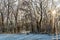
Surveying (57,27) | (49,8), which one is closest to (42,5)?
(49,8)

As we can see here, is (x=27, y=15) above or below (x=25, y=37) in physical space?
above

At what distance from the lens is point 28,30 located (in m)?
5.98

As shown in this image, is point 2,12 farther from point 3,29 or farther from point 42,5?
point 42,5

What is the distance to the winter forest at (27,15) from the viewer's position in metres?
5.95

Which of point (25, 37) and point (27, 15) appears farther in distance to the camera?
point (27, 15)

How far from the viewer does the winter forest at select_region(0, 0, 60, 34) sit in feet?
19.5

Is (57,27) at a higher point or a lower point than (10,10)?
lower

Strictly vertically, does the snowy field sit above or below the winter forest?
below

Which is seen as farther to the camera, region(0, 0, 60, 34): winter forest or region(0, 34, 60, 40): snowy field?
region(0, 0, 60, 34): winter forest

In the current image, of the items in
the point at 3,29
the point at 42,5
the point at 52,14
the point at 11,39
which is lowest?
the point at 11,39

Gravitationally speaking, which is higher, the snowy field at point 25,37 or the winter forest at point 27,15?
the winter forest at point 27,15

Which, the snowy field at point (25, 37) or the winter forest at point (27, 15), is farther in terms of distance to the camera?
the winter forest at point (27, 15)

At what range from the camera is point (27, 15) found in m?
6.04

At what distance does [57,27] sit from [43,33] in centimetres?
59
